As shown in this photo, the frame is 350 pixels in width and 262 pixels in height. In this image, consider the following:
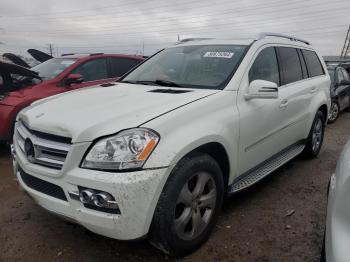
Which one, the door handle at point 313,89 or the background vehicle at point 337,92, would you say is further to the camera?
the background vehicle at point 337,92

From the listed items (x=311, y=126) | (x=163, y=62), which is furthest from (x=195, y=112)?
(x=311, y=126)

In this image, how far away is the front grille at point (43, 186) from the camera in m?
2.45

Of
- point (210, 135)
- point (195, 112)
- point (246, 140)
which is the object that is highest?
point (195, 112)

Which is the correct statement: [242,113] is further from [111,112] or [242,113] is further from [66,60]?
[66,60]

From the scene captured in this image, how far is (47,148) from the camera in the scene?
8.27ft

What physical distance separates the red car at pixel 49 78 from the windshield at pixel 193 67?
209 centimetres

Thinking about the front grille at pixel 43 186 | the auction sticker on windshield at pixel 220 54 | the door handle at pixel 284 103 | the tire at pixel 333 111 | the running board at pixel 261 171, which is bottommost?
the tire at pixel 333 111

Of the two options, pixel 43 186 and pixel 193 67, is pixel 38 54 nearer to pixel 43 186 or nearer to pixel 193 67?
pixel 193 67

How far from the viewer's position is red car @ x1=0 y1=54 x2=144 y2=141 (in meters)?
5.17

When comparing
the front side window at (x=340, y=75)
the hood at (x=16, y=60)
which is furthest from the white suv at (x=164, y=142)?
the front side window at (x=340, y=75)

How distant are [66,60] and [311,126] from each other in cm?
439

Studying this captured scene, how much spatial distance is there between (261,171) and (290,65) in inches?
61.3

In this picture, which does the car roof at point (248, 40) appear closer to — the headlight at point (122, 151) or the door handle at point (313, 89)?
the door handle at point (313, 89)

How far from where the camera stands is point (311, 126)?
493 centimetres
